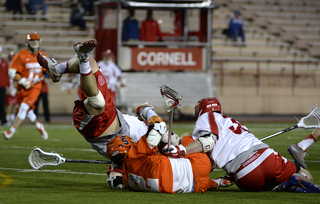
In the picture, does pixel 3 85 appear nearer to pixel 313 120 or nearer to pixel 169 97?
pixel 313 120

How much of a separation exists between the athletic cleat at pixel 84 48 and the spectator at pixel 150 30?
41.9 feet

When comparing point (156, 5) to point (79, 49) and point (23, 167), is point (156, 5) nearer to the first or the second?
point (23, 167)

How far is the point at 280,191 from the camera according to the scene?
18.7ft

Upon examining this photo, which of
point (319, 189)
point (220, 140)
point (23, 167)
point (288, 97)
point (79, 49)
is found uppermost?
point (79, 49)

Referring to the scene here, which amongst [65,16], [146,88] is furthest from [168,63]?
[65,16]

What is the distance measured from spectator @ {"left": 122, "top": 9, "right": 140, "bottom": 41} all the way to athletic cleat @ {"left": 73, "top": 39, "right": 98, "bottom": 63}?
1271 centimetres

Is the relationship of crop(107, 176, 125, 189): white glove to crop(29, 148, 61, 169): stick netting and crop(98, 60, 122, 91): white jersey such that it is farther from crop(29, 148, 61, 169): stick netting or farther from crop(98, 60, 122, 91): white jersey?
crop(98, 60, 122, 91): white jersey

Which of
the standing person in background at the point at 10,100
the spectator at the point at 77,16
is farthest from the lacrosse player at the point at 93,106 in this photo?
the spectator at the point at 77,16

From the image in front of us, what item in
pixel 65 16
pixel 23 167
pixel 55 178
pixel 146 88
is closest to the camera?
pixel 55 178

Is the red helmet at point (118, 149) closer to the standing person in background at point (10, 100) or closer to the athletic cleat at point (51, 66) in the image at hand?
the athletic cleat at point (51, 66)

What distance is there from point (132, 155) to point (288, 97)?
16665mm

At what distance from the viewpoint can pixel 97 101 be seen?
19.9 feet

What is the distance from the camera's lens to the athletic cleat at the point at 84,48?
5555mm

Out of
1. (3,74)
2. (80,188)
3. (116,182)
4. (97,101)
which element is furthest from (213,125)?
(3,74)
